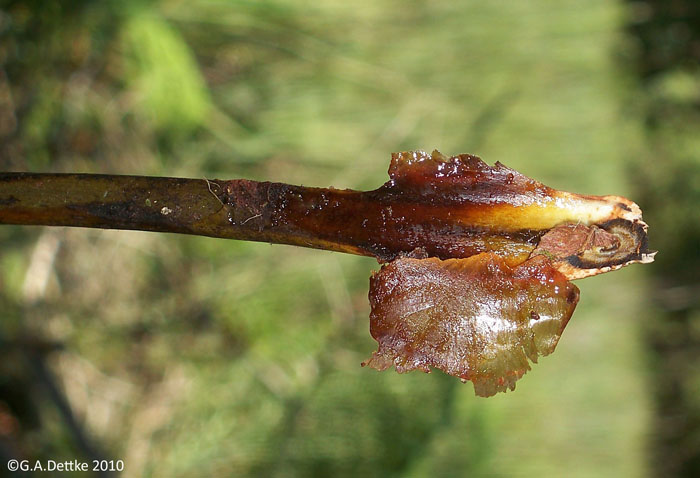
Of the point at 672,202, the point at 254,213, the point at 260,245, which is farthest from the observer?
the point at 672,202

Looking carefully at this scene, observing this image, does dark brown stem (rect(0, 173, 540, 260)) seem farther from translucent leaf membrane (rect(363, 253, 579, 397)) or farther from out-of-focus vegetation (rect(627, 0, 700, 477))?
out-of-focus vegetation (rect(627, 0, 700, 477))

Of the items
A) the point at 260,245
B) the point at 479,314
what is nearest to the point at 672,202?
the point at 260,245

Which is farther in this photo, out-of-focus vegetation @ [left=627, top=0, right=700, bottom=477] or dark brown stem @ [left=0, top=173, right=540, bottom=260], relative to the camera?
out-of-focus vegetation @ [left=627, top=0, right=700, bottom=477]

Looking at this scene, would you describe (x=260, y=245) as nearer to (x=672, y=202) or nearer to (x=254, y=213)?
(x=254, y=213)

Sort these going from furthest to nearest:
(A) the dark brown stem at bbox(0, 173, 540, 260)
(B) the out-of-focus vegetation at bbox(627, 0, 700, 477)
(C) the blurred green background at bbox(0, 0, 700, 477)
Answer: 1. (B) the out-of-focus vegetation at bbox(627, 0, 700, 477)
2. (C) the blurred green background at bbox(0, 0, 700, 477)
3. (A) the dark brown stem at bbox(0, 173, 540, 260)

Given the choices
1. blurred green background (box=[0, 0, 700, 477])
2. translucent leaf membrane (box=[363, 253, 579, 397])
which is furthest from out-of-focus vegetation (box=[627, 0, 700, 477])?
Answer: translucent leaf membrane (box=[363, 253, 579, 397])

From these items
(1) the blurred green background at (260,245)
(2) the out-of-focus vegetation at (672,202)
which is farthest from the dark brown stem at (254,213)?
(2) the out-of-focus vegetation at (672,202)

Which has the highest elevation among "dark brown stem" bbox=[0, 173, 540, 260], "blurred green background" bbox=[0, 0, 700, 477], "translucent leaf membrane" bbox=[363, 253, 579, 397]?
"blurred green background" bbox=[0, 0, 700, 477]
